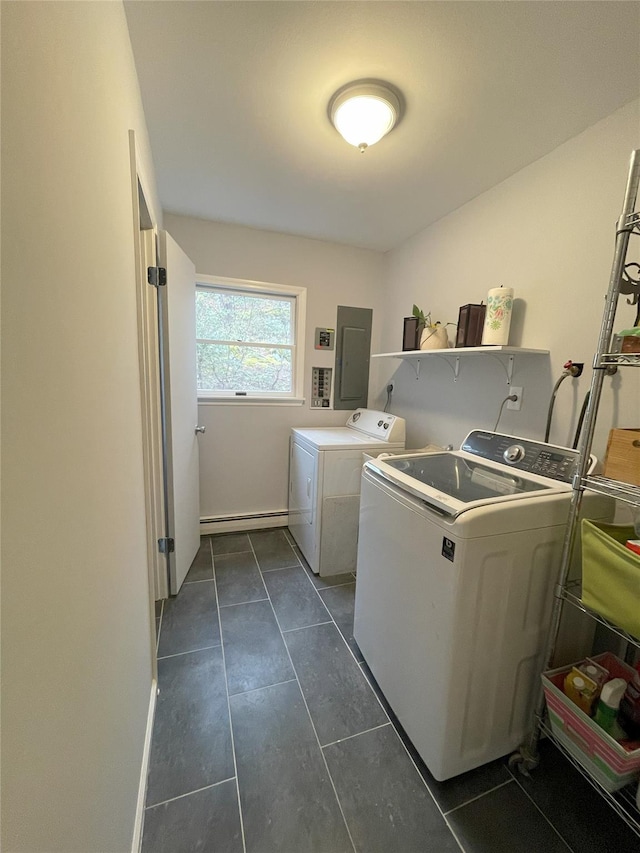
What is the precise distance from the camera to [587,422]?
1022 mm

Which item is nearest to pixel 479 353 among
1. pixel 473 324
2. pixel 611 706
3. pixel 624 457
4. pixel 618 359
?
pixel 473 324

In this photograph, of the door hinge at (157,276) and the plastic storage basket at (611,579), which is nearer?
the plastic storage basket at (611,579)

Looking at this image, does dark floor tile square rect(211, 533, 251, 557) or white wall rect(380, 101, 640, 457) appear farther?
dark floor tile square rect(211, 533, 251, 557)

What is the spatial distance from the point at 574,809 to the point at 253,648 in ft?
4.36

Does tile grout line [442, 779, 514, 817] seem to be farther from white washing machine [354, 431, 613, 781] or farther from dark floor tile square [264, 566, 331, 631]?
dark floor tile square [264, 566, 331, 631]

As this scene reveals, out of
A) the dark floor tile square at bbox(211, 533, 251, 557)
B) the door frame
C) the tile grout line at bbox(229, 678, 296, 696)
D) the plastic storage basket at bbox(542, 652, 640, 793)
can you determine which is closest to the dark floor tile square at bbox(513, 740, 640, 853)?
the plastic storage basket at bbox(542, 652, 640, 793)

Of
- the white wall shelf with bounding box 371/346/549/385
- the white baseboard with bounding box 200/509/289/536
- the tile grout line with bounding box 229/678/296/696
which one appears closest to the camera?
the tile grout line with bounding box 229/678/296/696

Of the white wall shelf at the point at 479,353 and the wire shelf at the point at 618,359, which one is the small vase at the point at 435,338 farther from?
the wire shelf at the point at 618,359

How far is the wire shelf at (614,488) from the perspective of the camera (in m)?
0.92

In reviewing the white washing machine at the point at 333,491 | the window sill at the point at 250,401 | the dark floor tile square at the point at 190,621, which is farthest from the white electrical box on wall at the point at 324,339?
the dark floor tile square at the point at 190,621

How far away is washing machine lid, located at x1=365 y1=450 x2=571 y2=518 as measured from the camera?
1110 mm

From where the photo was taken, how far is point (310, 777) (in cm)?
117

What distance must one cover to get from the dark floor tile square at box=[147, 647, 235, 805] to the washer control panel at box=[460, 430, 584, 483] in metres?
1.60

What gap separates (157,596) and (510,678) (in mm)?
1872
